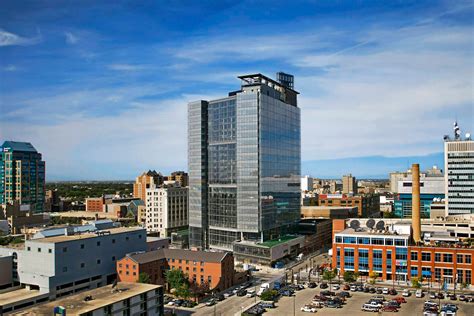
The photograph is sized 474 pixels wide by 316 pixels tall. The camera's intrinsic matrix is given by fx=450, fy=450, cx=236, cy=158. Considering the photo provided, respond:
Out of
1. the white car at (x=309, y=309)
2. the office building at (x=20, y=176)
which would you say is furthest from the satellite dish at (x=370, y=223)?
the office building at (x=20, y=176)

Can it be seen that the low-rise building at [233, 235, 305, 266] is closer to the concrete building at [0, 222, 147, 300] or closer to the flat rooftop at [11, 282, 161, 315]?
the concrete building at [0, 222, 147, 300]

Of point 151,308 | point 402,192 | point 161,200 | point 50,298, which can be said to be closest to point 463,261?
point 151,308

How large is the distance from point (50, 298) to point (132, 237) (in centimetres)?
1829

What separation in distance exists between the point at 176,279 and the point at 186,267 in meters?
5.94

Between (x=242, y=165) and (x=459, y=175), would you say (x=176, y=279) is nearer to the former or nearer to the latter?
(x=242, y=165)

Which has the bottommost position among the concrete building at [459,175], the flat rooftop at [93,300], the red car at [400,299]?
the red car at [400,299]

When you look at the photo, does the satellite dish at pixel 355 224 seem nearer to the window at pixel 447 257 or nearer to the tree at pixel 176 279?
the window at pixel 447 257

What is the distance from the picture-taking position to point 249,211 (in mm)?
96125

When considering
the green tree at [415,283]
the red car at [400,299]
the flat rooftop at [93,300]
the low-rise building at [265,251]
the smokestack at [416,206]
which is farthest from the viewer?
the low-rise building at [265,251]

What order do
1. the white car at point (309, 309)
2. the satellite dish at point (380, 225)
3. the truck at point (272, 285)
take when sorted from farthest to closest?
the satellite dish at point (380, 225) → the truck at point (272, 285) → the white car at point (309, 309)

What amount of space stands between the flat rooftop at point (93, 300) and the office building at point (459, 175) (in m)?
107

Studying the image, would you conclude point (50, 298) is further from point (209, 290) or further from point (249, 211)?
point (249, 211)

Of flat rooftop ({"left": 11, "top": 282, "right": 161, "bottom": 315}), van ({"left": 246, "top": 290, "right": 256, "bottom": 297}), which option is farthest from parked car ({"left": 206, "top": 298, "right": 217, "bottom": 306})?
flat rooftop ({"left": 11, "top": 282, "right": 161, "bottom": 315})

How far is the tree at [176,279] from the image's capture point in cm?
6575
